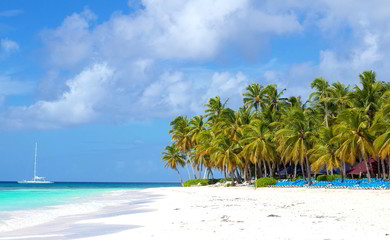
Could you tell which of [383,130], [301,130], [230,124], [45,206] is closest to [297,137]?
[301,130]

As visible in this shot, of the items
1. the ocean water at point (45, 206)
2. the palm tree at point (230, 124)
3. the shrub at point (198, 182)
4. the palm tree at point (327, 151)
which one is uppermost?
the palm tree at point (230, 124)

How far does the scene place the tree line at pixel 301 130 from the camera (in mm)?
37219

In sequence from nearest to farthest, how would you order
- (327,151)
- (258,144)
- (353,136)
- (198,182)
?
(353,136)
(327,151)
(258,144)
(198,182)

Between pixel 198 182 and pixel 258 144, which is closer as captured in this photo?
pixel 258 144

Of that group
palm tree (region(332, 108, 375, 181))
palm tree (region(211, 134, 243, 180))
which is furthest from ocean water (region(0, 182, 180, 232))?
palm tree (region(332, 108, 375, 181))

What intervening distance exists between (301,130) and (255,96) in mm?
18504

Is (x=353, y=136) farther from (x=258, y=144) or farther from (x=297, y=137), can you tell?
(x=258, y=144)

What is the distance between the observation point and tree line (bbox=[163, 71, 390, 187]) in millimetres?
37219

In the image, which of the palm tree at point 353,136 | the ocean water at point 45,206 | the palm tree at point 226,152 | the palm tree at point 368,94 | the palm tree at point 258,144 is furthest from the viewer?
the palm tree at point 226,152

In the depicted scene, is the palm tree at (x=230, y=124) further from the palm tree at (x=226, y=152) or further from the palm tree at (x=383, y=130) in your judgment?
the palm tree at (x=383, y=130)

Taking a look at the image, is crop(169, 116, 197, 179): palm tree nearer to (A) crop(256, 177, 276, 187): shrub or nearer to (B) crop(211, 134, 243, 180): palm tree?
(B) crop(211, 134, 243, 180): palm tree

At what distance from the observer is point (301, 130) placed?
4456cm

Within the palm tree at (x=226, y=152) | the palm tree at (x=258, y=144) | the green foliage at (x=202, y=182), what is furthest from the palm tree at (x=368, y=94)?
the green foliage at (x=202, y=182)

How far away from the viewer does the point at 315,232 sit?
32.0 feet
